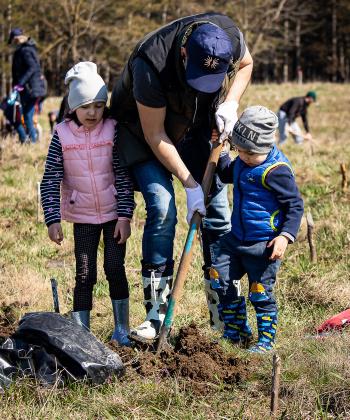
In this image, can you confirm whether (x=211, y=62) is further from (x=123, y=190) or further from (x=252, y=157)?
(x=123, y=190)

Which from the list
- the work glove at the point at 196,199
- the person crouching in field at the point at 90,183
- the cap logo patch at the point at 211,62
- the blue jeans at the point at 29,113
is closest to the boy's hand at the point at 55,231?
the person crouching in field at the point at 90,183

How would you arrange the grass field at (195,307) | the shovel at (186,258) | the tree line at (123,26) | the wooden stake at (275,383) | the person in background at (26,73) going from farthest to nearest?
the tree line at (123,26) → the person in background at (26,73) → the shovel at (186,258) → the grass field at (195,307) → the wooden stake at (275,383)

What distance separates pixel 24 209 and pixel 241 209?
3.70 m

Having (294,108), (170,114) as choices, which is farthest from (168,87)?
(294,108)

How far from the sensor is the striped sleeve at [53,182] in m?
3.85

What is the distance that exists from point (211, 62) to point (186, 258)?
1013mm

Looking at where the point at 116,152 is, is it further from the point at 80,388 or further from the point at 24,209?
the point at 24,209

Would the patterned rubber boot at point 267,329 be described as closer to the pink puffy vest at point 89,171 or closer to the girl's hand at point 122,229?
the girl's hand at point 122,229

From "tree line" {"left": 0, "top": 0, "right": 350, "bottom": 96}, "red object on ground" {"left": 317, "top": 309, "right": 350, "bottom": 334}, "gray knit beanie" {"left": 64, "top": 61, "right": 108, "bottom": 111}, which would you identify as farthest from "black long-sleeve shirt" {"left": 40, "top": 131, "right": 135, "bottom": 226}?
"tree line" {"left": 0, "top": 0, "right": 350, "bottom": 96}

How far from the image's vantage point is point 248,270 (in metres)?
3.89

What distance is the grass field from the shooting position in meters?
3.00

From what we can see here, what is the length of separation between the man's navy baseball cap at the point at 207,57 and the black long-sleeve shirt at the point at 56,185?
0.73 m

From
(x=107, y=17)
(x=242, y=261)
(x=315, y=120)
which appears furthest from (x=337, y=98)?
(x=242, y=261)

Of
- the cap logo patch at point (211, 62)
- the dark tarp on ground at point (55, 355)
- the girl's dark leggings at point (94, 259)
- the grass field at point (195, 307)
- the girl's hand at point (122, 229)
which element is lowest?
the grass field at point (195, 307)
